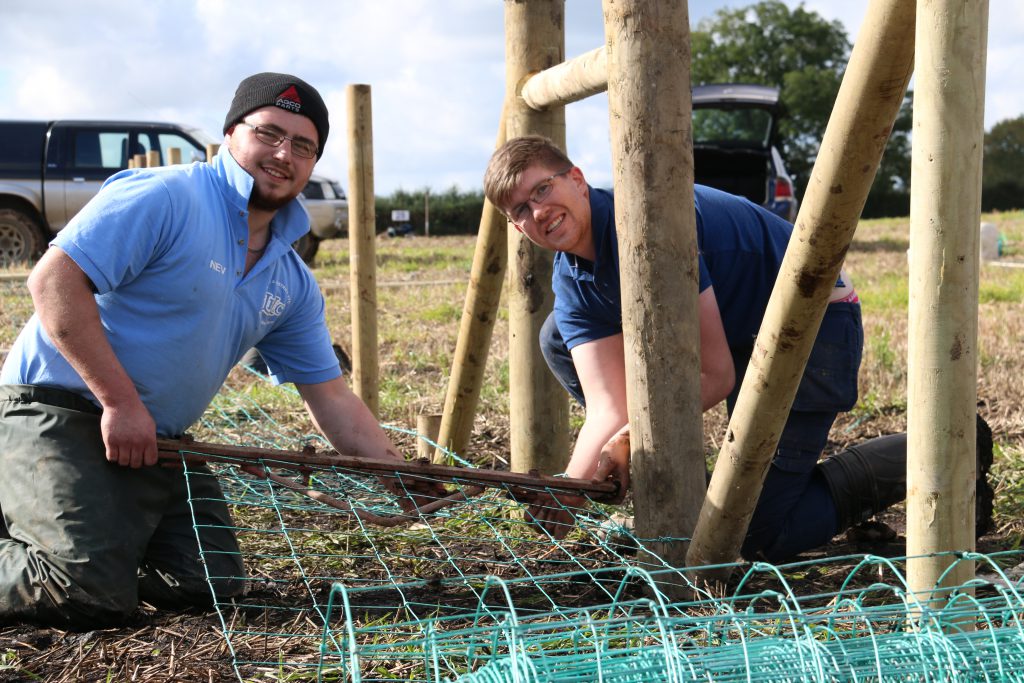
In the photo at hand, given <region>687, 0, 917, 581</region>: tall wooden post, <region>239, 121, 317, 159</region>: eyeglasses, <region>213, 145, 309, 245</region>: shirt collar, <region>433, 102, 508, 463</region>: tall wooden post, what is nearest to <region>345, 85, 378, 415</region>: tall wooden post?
<region>433, 102, 508, 463</region>: tall wooden post

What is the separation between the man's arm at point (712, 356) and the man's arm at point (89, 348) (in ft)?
4.41

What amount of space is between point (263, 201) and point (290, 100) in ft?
0.94

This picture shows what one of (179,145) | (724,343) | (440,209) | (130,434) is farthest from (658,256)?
(440,209)

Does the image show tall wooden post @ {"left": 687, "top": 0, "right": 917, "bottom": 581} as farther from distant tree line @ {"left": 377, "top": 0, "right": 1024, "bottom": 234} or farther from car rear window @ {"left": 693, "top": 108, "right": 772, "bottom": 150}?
distant tree line @ {"left": 377, "top": 0, "right": 1024, "bottom": 234}

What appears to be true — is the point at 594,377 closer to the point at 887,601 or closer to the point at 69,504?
the point at 887,601

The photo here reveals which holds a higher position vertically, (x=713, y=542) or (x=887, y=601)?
(x=713, y=542)

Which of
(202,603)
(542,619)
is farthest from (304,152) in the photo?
(542,619)

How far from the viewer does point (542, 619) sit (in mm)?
2438

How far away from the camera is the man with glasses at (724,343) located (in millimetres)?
2678

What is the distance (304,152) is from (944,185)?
6.15 feet

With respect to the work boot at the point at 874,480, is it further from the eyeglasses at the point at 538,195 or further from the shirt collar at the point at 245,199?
the shirt collar at the point at 245,199

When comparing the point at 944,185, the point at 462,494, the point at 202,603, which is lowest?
the point at 202,603

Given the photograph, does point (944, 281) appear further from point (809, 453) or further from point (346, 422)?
point (346, 422)

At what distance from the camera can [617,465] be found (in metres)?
2.60
